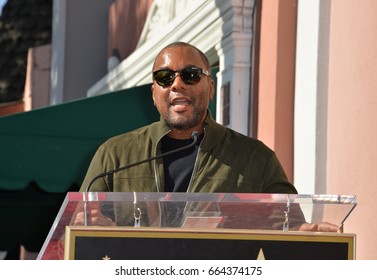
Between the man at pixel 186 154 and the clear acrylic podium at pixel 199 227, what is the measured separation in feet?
1.84

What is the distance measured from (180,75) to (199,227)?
814 millimetres

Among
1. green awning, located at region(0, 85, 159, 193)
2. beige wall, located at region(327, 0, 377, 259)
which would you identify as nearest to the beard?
beige wall, located at region(327, 0, 377, 259)

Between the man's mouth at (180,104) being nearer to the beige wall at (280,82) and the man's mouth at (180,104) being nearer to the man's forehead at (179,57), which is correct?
the man's forehead at (179,57)

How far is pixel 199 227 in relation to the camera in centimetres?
367

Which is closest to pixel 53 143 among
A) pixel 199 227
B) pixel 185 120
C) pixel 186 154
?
pixel 186 154

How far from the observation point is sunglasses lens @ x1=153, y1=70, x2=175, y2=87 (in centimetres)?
434

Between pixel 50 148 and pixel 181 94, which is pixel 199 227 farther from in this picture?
pixel 50 148

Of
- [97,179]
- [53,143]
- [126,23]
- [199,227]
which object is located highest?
[126,23]

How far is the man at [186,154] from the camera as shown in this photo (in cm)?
435

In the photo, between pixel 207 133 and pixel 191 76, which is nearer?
pixel 191 76

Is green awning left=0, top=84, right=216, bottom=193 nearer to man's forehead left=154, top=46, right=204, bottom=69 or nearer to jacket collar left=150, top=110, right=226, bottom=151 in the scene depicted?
jacket collar left=150, top=110, right=226, bottom=151

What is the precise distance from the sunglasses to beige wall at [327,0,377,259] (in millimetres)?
2096

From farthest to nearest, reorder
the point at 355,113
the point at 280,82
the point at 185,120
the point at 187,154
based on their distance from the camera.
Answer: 1. the point at 280,82
2. the point at 355,113
3. the point at 187,154
4. the point at 185,120
